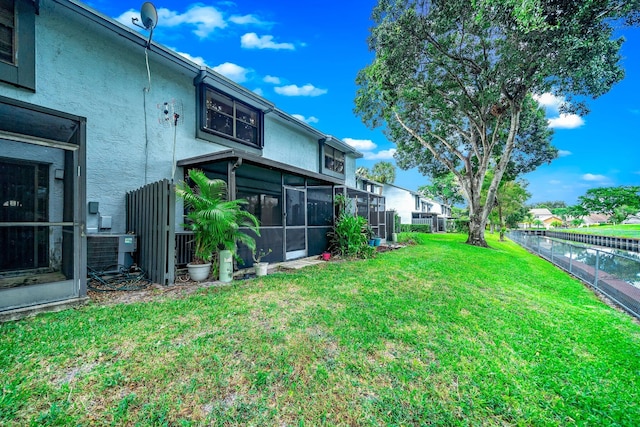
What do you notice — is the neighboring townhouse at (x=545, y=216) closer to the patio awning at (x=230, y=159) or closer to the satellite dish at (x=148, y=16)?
the patio awning at (x=230, y=159)

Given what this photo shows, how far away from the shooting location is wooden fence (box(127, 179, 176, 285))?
4836 mm

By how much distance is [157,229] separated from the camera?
16.3 feet

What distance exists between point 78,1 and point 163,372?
22.0ft

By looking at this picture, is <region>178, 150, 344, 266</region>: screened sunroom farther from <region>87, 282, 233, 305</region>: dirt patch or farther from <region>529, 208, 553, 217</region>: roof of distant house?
<region>529, 208, 553, 217</region>: roof of distant house

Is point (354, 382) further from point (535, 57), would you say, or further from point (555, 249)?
point (555, 249)

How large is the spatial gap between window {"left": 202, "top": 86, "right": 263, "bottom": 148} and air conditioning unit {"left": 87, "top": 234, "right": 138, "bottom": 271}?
11.5ft

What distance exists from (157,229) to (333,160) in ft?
32.4

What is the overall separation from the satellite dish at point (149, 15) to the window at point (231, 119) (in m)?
1.71

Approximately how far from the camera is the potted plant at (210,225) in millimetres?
5031

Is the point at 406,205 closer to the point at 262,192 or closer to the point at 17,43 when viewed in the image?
the point at 262,192

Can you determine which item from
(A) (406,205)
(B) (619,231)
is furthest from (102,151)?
(B) (619,231)

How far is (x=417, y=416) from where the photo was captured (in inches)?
72.1

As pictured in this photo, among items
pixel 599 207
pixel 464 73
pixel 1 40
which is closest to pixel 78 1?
pixel 1 40

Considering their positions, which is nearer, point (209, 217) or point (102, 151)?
point (209, 217)
